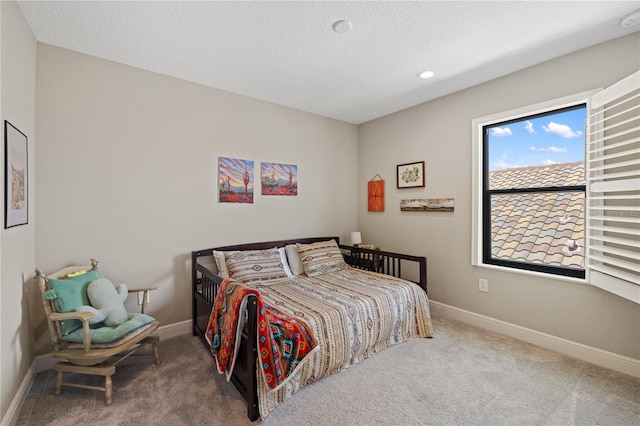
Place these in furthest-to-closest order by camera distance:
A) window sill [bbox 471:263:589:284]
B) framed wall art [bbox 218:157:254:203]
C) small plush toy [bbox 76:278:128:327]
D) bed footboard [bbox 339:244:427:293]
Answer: bed footboard [bbox 339:244:427:293]
framed wall art [bbox 218:157:254:203]
window sill [bbox 471:263:589:284]
small plush toy [bbox 76:278:128:327]

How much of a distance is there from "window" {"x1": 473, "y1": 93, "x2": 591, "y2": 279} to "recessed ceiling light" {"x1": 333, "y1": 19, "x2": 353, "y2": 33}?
170 centimetres

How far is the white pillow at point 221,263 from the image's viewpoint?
9.13 ft

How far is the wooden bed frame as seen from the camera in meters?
1.66

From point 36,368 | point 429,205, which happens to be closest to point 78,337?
point 36,368

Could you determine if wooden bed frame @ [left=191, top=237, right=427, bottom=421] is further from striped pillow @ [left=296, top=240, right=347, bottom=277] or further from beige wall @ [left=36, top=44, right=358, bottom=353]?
striped pillow @ [left=296, top=240, right=347, bottom=277]

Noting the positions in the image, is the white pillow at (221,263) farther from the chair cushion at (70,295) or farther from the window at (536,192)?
the window at (536,192)

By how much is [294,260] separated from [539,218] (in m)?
2.42

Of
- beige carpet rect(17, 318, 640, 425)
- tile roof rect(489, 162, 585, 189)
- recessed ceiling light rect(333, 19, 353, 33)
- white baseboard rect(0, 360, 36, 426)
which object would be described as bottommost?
beige carpet rect(17, 318, 640, 425)

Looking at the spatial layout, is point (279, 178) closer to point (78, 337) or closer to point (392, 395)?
point (78, 337)

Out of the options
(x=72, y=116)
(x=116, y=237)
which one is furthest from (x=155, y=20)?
(x=116, y=237)

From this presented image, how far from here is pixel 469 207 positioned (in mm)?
2969

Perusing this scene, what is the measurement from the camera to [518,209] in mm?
2740

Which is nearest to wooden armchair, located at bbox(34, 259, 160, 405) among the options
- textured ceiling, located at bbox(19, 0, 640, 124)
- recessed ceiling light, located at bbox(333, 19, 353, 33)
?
textured ceiling, located at bbox(19, 0, 640, 124)

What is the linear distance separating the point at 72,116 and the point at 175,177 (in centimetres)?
85
